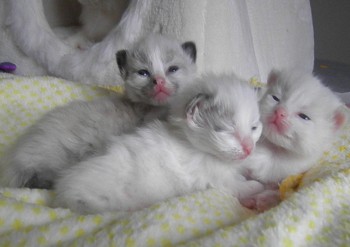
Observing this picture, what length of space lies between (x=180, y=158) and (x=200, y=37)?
45.6 inches

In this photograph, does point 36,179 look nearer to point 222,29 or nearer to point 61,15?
point 222,29

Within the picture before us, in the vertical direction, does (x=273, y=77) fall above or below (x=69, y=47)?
above

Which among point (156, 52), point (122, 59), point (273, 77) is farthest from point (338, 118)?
point (122, 59)

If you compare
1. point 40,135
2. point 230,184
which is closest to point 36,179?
point 40,135

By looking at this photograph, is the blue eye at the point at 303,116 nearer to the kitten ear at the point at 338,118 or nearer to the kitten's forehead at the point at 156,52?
the kitten ear at the point at 338,118

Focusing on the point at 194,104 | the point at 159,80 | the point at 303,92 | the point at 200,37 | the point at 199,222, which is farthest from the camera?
the point at 200,37

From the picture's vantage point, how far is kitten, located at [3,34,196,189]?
126cm

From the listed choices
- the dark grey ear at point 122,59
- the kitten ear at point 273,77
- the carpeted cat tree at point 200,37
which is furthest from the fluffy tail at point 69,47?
the kitten ear at point 273,77

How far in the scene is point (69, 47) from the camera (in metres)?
2.62

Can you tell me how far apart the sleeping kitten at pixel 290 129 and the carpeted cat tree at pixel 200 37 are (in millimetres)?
934

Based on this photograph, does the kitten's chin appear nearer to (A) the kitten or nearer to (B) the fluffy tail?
(A) the kitten

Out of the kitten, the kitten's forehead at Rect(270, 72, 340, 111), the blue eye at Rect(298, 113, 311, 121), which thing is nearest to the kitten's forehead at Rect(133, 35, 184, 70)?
the kitten

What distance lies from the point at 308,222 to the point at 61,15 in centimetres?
324

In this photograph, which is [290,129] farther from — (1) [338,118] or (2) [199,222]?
(2) [199,222]
